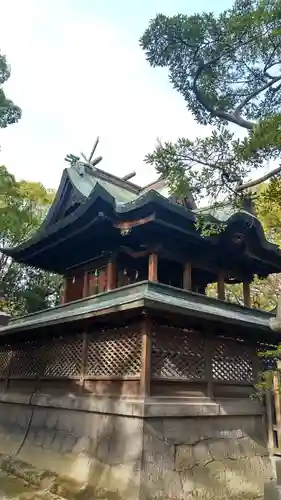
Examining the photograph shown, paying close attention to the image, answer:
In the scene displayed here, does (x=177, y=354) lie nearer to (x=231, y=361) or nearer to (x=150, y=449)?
(x=231, y=361)

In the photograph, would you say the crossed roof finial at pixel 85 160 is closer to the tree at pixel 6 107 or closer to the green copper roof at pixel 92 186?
the green copper roof at pixel 92 186

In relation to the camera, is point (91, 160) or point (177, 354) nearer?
point (177, 354)

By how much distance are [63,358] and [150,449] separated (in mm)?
3559

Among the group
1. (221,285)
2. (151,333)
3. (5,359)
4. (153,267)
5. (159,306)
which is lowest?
(5,359)

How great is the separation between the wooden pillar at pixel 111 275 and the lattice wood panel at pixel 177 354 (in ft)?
10.1

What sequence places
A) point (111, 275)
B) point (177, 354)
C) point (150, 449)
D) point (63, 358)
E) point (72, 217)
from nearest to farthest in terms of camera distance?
1. point (150, 449)
2. point (177, 354)
3. point (63, 358)
4. point (72, 217)
5. point (111, 275)

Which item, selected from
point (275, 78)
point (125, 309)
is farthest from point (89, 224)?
point (275, 78)

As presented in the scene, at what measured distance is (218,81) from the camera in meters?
7.69

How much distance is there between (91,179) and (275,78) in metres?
7.71

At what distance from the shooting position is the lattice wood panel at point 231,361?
857 cm

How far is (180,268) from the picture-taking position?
38.6 feet

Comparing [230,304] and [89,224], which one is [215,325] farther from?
[89,224]

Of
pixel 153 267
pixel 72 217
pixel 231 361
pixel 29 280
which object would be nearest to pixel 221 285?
pixel 153 267

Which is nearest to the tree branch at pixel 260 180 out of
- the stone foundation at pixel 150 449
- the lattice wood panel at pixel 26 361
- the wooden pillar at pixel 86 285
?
the stone foundation at pixel 150 449
